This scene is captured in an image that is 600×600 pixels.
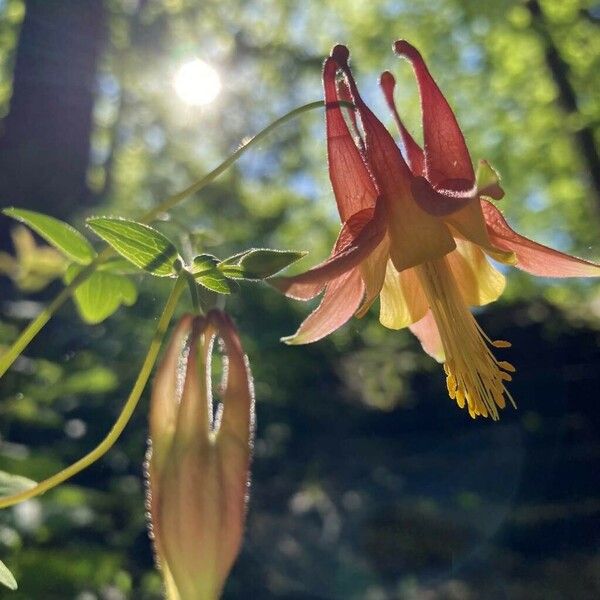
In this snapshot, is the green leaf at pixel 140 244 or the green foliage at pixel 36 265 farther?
the green foliage at pixel 36 265

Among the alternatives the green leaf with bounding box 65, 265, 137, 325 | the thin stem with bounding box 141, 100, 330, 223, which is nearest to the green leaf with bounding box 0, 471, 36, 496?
the green leaf with bounding box 65, 265, 137, 325

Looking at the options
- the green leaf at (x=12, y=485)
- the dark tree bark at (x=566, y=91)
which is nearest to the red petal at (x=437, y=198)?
the green leaf at (x=12, y=485)

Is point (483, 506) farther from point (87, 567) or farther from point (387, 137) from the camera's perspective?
point (387, 137)

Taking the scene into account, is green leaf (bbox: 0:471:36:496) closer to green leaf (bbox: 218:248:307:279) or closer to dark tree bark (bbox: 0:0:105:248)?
green leaf (bbox: 218:248:307:279)

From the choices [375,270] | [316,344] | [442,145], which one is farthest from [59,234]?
[316,344]

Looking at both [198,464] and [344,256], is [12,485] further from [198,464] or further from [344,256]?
[344,256]

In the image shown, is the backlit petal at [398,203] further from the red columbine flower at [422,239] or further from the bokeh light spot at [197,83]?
the bokeh light spot at [197,83]
